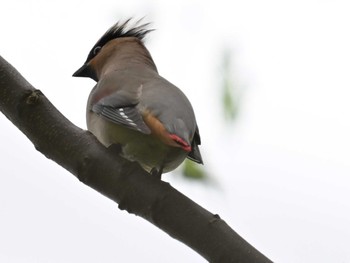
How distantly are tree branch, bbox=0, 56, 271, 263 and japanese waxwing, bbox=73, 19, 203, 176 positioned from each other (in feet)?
0.86

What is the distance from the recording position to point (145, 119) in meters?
2.39

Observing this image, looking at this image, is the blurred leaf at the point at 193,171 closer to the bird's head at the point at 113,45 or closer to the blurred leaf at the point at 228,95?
the blurred leaf at the point at 228,95

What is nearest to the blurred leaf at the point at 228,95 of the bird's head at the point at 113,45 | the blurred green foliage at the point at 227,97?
the blurred green foliage at the point at 227,97

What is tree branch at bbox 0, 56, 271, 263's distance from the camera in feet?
5.63

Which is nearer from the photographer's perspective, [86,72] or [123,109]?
[123,109]

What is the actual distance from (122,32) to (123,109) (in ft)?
4.31

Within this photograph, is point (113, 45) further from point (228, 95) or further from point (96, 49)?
point (228, 95)

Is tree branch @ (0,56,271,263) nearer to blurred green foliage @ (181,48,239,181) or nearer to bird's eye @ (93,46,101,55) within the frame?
blurred green foliage @ (181,48,239,181)

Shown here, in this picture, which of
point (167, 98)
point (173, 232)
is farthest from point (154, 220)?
point (167, 98)

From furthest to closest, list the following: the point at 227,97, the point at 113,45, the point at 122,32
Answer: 1. the point at 122,32
2. the point at 113,45
3. the point at 227,97

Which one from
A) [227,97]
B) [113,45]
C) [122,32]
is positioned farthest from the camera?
[122,32]

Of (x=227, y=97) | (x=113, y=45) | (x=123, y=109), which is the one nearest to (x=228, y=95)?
(x=227, y=97)

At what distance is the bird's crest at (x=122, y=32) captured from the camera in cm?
372

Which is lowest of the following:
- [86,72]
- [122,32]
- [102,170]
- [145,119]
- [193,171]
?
[102,170]
